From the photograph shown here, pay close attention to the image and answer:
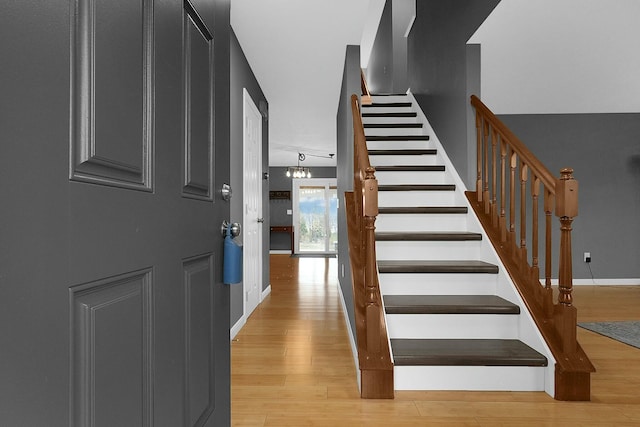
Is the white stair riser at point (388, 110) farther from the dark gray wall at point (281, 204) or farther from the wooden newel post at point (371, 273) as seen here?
the dark gray wall at point (281, 204)

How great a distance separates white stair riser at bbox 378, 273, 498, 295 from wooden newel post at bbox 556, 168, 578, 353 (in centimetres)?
54

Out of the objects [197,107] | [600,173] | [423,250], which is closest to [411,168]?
[423,250]

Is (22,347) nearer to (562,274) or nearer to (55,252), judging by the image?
(55,252)

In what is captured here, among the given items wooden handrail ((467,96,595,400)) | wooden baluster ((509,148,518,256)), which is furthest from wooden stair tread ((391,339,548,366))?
wooden baluster ((509,148,518,256))

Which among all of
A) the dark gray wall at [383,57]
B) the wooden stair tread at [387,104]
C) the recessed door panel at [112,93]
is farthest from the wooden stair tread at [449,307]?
the dark gray wall at [383,57]

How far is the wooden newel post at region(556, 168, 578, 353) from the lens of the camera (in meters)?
1.98

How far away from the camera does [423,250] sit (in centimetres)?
283

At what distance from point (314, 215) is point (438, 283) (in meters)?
8.05

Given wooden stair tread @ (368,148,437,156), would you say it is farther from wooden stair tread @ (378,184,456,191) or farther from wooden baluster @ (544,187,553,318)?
wooden baluster @ (544,187,553,318)

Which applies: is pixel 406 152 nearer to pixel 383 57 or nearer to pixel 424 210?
pixel 424 210

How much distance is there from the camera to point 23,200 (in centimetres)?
42

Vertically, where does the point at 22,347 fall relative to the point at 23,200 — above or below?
below

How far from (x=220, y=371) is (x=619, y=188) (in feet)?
19.3

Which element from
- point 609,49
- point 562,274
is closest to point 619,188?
point 609,49
